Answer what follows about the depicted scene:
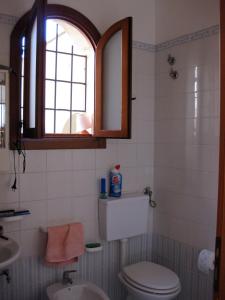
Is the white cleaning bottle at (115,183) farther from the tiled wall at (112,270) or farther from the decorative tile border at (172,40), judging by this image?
the decorative tile border at (172,40)

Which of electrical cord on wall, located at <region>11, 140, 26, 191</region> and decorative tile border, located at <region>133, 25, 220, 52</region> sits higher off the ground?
decorative tile border, located at <region>133, 25, 220, 52</region>

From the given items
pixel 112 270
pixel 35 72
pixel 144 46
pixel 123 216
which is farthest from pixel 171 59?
pixel 112 270

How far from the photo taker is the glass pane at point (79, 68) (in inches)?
104

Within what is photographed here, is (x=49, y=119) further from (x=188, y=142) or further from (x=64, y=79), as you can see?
(x=188, y=142)

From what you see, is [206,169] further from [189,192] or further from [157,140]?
[157,140]

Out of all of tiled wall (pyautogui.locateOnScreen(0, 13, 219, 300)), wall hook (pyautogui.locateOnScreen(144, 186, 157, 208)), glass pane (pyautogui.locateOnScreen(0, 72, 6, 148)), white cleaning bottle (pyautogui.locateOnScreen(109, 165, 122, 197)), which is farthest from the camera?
wall hook (pyautogui.locateOnScreen(144, 186, 157, 208))

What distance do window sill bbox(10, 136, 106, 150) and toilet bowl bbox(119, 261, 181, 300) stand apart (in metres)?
0.98

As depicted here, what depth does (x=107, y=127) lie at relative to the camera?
228cm

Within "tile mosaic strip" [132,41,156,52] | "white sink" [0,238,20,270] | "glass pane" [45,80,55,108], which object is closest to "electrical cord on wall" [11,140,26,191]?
"white sink" [0,238,20,270]

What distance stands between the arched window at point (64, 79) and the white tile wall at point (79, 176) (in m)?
0.13

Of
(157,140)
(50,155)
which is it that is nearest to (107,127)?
(50,155)

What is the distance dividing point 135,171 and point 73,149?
2.05 feet

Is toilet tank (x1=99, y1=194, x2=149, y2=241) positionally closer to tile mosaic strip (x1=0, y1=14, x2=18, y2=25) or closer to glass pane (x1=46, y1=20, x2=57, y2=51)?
glass pane (x1=46, y1=20, x2=57, y2=51)

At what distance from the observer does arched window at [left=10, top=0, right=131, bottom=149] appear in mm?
1830
